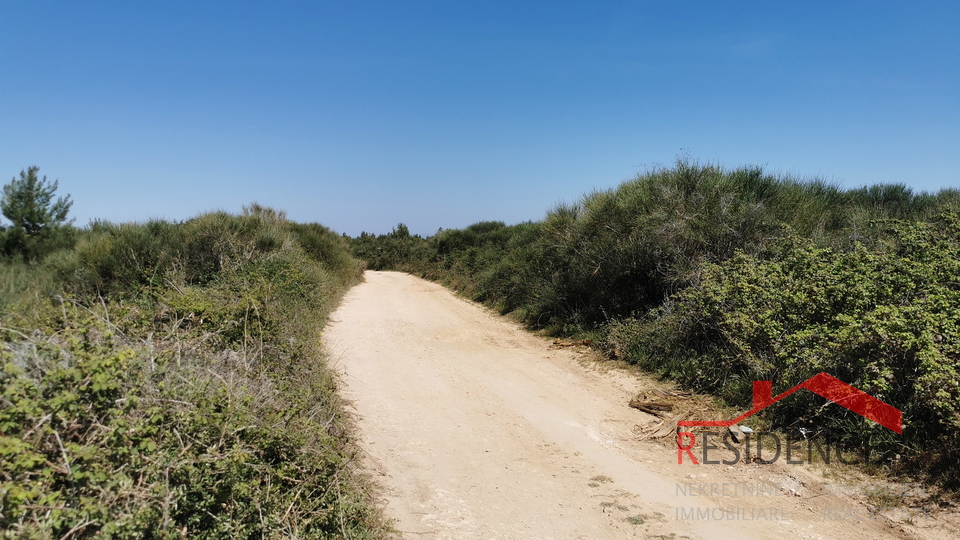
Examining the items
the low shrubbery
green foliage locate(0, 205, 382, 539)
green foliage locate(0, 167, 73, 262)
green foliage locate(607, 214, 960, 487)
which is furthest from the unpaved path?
green foliage locate(0, 167, 73, 262)

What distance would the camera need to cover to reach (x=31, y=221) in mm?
16078

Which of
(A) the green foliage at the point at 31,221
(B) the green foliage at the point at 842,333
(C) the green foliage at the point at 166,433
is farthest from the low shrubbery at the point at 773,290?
(A) the green foliage at the point at 31,221

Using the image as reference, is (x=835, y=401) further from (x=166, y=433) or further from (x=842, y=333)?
(x=166, y=433)

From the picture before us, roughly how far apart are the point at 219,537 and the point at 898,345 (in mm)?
5767

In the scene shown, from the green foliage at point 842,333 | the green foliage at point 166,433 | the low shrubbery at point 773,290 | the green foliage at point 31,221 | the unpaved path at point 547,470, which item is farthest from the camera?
the green foliage at point 31,221

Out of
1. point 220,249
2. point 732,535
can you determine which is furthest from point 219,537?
point 220,249

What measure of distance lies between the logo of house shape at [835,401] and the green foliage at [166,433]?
419 centimetres

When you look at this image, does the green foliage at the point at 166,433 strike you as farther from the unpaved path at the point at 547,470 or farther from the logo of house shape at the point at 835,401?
the logo of house shape at the point at 835,401

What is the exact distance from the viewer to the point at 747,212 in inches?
364

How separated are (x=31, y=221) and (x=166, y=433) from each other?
712 inches

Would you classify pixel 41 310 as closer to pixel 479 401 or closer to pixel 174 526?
pixel 174 526

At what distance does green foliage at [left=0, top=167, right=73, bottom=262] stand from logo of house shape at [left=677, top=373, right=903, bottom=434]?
18393 mm

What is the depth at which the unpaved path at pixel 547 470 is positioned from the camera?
158 inches

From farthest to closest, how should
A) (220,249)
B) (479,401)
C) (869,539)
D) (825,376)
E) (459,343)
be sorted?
(220,249) < (459,343) < (479,401) < (825,376) < (869,539)
